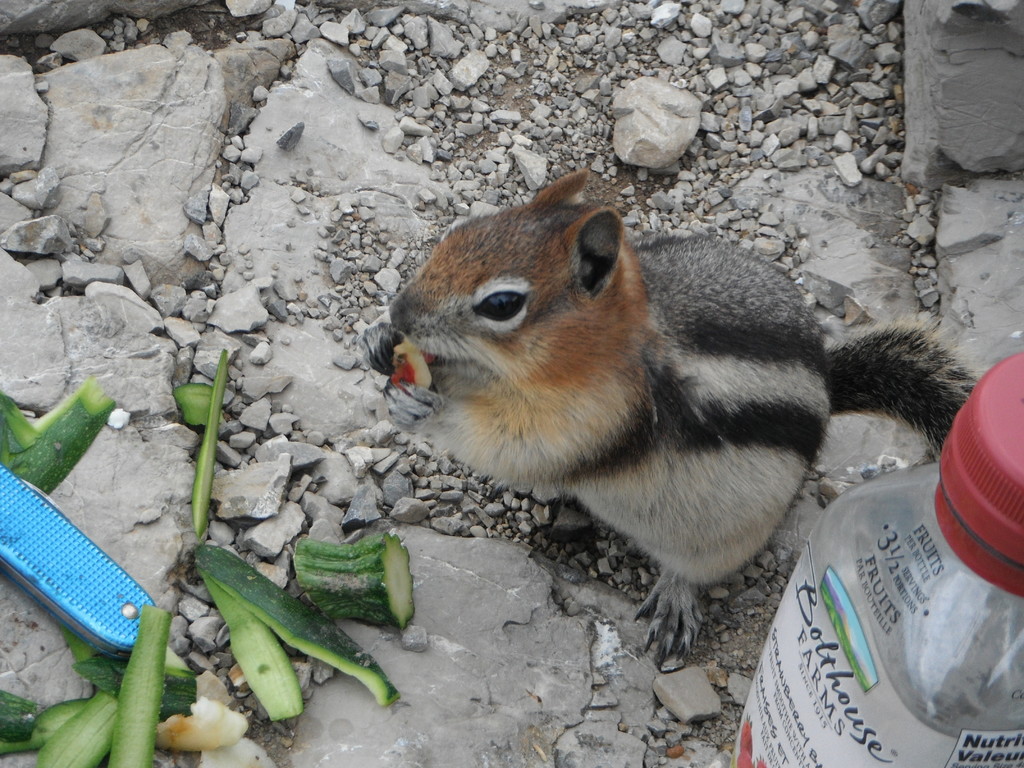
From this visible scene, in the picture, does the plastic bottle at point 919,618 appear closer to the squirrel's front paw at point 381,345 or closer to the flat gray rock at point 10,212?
the squirrel's front paw at point 381,345

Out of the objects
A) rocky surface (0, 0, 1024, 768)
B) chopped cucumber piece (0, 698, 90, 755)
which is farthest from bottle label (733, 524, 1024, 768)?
chopped cucumber piece (0, 698, 90, 755)

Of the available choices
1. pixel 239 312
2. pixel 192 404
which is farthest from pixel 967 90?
pixel 192 404

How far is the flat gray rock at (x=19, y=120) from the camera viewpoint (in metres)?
3.59

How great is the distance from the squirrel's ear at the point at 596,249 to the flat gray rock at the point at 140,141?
Result: 5.33 ft

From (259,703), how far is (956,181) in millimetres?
3391

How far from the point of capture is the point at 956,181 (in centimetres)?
432

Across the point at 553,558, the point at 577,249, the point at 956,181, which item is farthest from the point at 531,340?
the point at 956,181

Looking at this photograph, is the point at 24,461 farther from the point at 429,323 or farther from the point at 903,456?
the point at 903,456

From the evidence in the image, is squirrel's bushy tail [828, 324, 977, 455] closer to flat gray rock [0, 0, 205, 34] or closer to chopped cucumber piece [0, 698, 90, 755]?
chopped cucumber piece [0, 698, 90, 755]

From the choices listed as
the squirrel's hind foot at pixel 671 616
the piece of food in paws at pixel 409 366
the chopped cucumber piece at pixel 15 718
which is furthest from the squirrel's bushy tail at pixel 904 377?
the chopped cucumber piece at pixel 15 718

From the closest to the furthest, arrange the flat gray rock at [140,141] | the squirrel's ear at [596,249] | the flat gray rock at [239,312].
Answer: the squirrel's ear at [596,249] → the flat gray rock at [239,312] → the flat gray rock at [140,141]

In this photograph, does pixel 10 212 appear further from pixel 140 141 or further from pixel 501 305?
pixel 501 305

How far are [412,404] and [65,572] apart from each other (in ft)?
3.34

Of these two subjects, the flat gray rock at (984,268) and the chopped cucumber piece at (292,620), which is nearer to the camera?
the chopped cucumber piece at (292,620)
